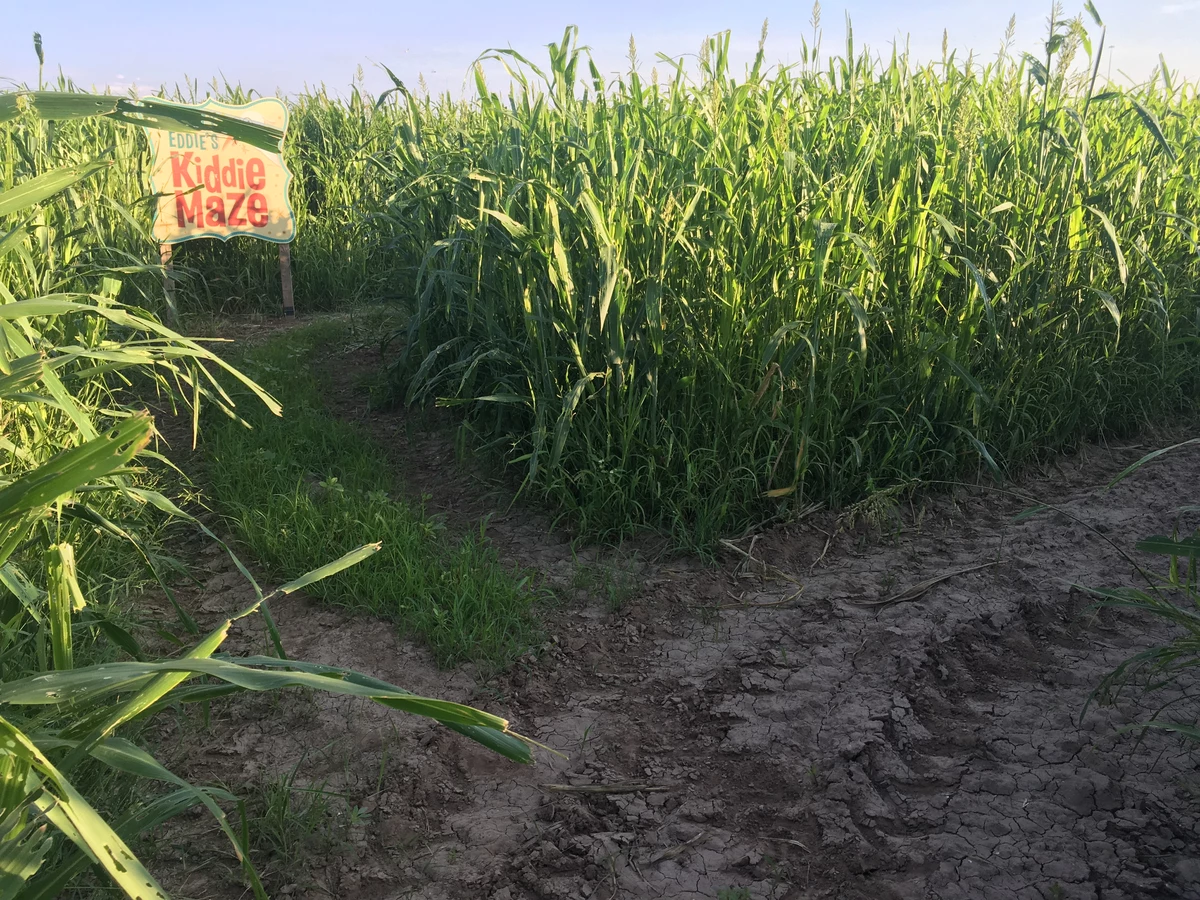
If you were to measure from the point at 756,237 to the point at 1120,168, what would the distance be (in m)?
1.49

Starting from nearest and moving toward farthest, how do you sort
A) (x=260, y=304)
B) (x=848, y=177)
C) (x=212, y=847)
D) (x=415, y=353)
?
(x=212, y=847), (x=848, y=177), (x=415, y=353), (x=260, y=304)

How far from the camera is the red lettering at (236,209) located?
4.96 m

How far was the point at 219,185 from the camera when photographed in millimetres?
4898

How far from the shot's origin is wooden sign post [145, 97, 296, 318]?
15.5ft

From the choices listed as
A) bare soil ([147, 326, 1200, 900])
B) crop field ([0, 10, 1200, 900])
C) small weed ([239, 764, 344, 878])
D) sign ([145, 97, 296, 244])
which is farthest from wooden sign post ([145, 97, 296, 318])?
small weed ([239, 764, 344, 878])

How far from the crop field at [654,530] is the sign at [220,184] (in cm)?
60

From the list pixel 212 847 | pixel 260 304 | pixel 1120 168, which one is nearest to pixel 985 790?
pixel 212 847

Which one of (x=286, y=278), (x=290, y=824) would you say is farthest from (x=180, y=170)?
(x=290, y=824)

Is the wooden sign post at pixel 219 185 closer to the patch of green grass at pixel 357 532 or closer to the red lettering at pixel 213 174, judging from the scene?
the red lettering at pixel 213 174

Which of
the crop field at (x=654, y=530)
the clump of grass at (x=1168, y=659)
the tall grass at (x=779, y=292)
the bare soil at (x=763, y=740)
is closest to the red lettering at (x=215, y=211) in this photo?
the crop field at (x=654, y=530)

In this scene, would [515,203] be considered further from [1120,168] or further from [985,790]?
[985,790]

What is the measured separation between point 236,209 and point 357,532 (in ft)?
9.97

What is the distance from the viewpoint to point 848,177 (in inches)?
119

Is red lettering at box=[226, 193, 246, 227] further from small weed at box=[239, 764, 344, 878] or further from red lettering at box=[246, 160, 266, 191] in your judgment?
small weed at box=[239, 764, 344, 878]
